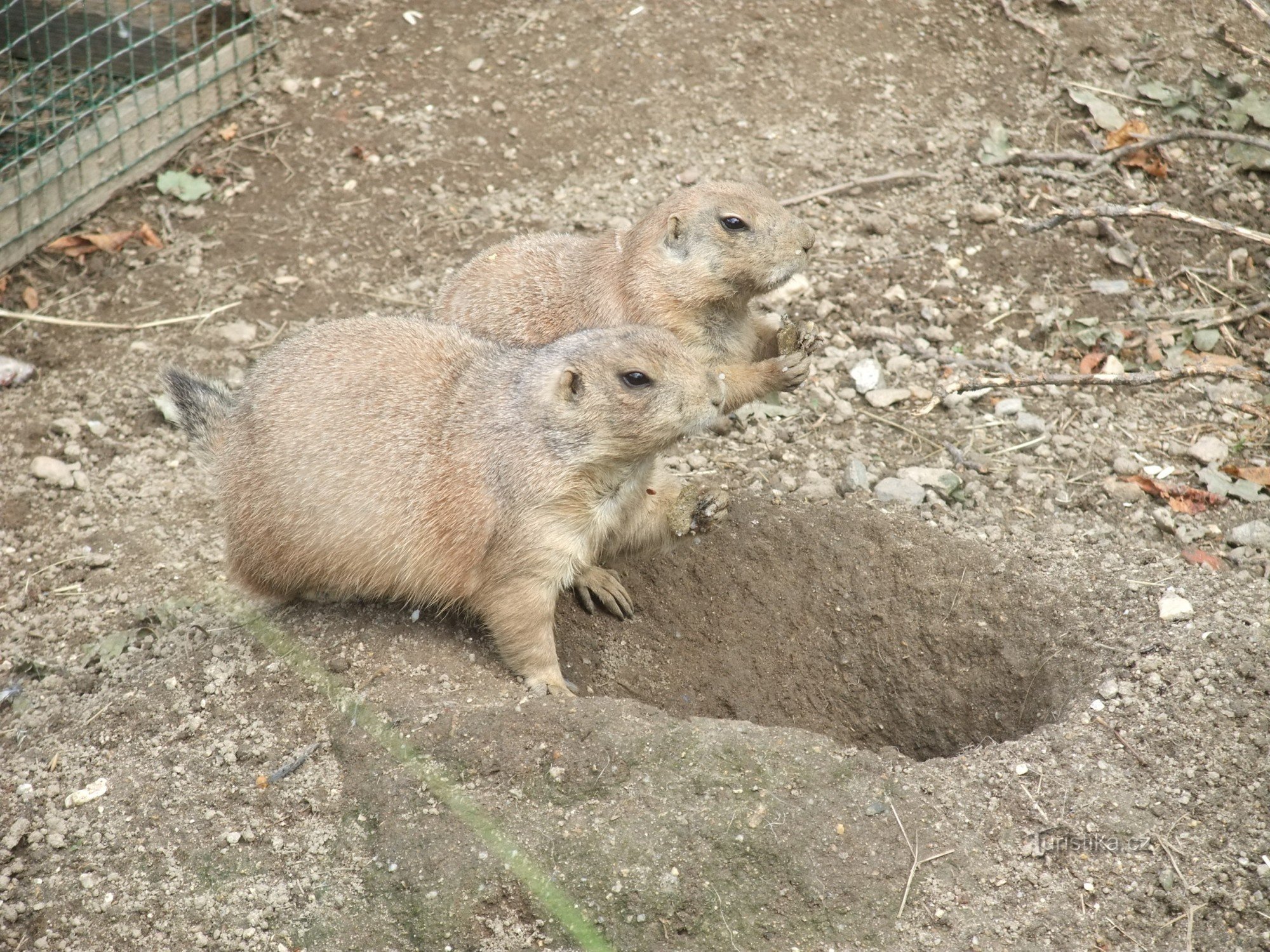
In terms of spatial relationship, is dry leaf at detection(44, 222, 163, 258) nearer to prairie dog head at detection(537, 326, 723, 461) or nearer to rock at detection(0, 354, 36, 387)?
rock at detection(0, 354, 36, 387)

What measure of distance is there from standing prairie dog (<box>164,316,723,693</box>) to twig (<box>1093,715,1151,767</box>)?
171cm

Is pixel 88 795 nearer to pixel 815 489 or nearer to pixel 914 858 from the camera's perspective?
pixel 914 858

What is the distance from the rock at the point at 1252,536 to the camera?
4.80 metres

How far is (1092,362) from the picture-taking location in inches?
235

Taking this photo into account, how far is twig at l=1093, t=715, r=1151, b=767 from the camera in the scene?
376cm

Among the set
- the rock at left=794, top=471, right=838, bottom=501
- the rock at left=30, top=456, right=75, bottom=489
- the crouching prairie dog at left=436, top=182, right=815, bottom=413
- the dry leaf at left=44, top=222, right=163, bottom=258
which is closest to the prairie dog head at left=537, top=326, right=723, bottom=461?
the crouching prairie dog at left=436, top=182, right=815, bottom=413

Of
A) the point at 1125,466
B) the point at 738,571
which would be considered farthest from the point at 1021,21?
the point at 738,571

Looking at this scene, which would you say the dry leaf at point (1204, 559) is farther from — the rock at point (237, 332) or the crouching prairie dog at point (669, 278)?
the rock at point (237, 332)

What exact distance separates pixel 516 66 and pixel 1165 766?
599 cm

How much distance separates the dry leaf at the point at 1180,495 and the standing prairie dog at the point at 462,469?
84.7 inches

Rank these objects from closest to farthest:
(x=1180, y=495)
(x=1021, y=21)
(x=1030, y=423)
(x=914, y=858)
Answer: (x=914, y=858)
(x=1180, y=495)
(x=1030, y=423)
(x=1021, y=21)

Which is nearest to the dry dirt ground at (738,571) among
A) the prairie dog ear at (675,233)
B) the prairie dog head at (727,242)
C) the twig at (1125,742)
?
the twig at (1125,742)

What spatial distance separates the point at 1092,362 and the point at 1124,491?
1055mm

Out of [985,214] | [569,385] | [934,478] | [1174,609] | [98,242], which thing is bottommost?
[934,478]
